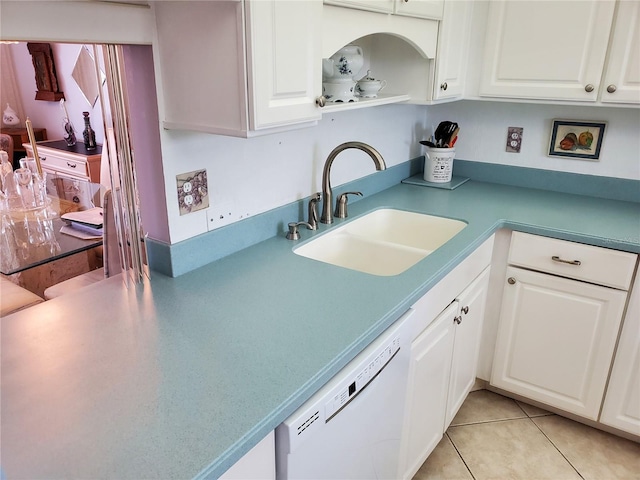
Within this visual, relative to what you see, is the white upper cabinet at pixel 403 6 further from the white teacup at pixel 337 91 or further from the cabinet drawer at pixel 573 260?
the cabinet drawer at pixel 573 260

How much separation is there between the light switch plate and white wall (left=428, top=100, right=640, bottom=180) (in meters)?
1.65

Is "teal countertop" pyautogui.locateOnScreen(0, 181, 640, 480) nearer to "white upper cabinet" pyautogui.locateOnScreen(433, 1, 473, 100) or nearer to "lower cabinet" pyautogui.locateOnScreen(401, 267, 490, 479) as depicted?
"lower cabinet" pyautogui.locateOnScreen(401, 267, 490, 479)

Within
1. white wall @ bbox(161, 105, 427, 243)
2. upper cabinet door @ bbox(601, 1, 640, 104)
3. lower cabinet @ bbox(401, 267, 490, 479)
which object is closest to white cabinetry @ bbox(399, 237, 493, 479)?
lower cabinet @ bbox(401, 267, 490, 479)

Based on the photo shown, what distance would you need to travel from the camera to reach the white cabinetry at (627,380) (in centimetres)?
184

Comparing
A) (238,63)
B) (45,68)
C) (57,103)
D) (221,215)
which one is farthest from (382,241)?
(57,103)

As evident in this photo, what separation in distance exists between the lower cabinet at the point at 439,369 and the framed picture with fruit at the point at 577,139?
796 mm

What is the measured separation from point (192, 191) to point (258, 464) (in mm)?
804

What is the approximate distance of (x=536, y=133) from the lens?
7.85 ft

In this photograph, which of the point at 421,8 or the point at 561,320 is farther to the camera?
the point at 561,320

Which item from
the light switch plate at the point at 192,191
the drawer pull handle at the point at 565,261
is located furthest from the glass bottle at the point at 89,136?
the drawer pull handle at the point at 565,261

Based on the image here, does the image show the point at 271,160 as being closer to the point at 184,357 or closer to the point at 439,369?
the point at 184,357

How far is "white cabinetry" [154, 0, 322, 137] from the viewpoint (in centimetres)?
108

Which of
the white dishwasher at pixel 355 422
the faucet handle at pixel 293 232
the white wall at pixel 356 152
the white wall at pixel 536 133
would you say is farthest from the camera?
the white wall at pixel 536 133

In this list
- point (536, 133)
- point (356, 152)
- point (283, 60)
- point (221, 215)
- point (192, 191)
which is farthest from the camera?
point (536, 133)
